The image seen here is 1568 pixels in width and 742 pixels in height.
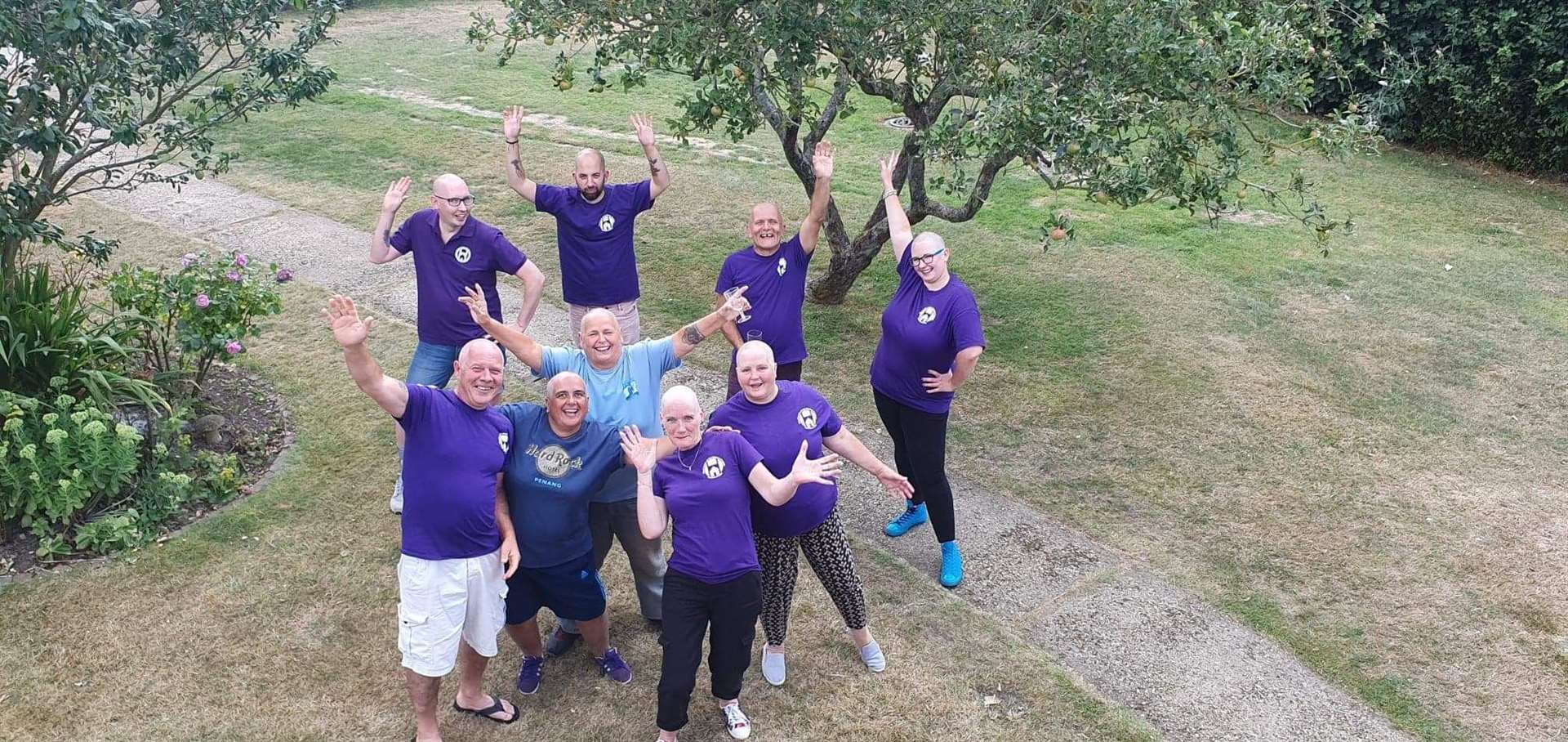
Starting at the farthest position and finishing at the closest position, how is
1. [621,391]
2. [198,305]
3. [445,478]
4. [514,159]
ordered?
[514,159], [198,305], [621,391], [445,478]

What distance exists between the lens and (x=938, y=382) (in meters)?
5.68

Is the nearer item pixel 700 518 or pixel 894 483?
pixel 700 518

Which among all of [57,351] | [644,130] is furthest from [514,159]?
[57,351]

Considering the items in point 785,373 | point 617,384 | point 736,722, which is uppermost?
point 617,384

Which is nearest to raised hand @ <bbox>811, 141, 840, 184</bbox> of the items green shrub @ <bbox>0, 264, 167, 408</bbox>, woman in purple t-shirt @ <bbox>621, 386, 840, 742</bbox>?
woman in purple t-shirt @ <bbox>621, 386, 840, 742</bbox>

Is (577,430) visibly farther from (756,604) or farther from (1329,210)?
(1329,210)

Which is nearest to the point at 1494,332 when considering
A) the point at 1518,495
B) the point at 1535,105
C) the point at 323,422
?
the point at 1518,495

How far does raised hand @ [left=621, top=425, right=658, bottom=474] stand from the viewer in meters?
4.53

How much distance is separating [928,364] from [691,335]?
1.19 metres

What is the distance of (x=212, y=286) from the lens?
6727mm

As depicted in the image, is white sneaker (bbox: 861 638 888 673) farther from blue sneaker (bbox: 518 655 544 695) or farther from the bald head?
the bald head

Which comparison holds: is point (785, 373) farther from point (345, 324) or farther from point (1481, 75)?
point (1481, 75)

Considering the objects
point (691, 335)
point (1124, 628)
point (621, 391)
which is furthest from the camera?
point (1124, 628)

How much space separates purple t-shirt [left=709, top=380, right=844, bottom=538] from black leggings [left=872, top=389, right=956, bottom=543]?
3.49ft
